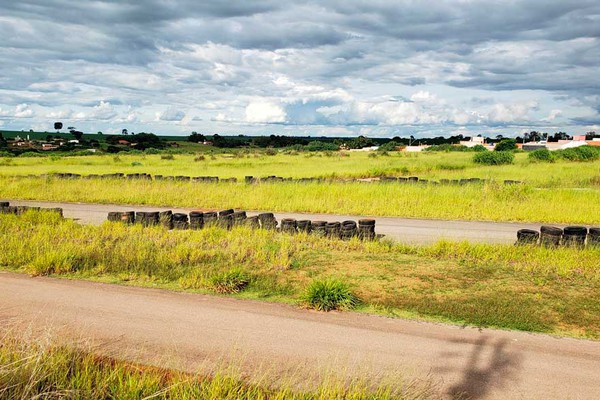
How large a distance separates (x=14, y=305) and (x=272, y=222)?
7854 mm

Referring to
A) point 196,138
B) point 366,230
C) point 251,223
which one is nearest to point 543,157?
point 366,230

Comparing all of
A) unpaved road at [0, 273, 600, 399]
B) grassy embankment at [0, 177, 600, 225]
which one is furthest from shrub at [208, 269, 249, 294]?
grassy embankment at [0, 177, 600, 225]

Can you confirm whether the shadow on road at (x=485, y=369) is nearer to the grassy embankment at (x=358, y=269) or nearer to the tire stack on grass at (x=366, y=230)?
the grassy embankment at (x=358, y=269)

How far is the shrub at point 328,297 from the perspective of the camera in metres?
8.16

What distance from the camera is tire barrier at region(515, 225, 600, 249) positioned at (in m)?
12.2

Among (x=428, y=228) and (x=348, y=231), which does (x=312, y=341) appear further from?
(x=428, y=228)

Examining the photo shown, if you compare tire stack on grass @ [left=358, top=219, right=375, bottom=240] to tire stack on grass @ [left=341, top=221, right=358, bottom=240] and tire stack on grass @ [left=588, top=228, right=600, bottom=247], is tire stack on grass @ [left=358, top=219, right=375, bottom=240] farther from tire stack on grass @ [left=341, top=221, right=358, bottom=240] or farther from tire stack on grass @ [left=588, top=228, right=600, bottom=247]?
tire stack on grass @ [left=588, top=228, right=600, bottom=247]

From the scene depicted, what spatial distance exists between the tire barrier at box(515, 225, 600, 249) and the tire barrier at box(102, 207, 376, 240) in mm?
3917

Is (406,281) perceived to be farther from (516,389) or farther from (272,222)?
(272,222)

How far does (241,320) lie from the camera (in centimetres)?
756

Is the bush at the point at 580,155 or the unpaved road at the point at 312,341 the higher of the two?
the bush at the point at 580,155

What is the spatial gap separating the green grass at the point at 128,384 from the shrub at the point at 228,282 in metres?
3.53

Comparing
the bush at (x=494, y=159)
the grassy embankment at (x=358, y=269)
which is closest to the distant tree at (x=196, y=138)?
the bush at (x=494, y=159)

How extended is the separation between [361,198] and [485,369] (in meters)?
15.1
